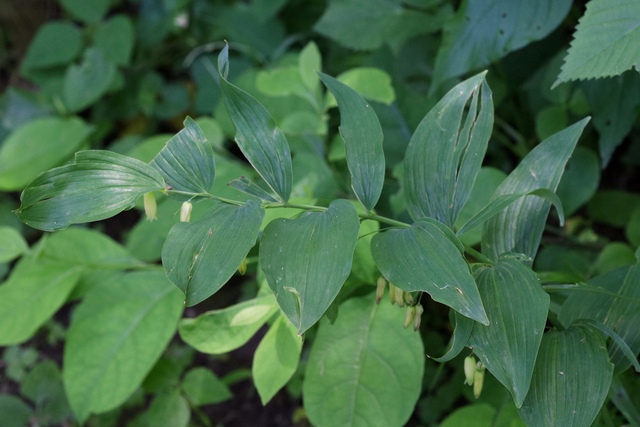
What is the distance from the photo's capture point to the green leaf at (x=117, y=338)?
1015mm

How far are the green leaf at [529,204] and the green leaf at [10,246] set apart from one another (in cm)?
104

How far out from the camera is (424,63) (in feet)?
4.56

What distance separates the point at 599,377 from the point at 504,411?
32cm

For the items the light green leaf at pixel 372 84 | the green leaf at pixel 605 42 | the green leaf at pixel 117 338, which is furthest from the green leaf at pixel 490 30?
the green leaf at pixel 117 338

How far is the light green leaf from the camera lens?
1.06m

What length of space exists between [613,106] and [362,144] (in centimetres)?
67

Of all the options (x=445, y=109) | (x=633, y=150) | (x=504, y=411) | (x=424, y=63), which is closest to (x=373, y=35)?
(x=424, y=63)

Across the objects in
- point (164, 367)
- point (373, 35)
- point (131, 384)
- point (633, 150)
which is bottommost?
point (164, 367)

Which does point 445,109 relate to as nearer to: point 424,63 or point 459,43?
point 459,43

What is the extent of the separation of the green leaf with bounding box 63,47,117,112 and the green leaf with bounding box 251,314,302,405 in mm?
1315

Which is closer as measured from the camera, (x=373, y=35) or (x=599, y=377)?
(x=599, y=377)

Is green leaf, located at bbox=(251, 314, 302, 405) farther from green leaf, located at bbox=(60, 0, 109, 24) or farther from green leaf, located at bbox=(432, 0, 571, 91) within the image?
green leaf, located at bbox=(60, 0, 109, 24)

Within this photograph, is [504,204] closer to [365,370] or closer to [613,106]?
[365,370]

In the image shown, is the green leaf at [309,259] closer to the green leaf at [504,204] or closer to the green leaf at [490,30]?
the green leaf at [504,204]
